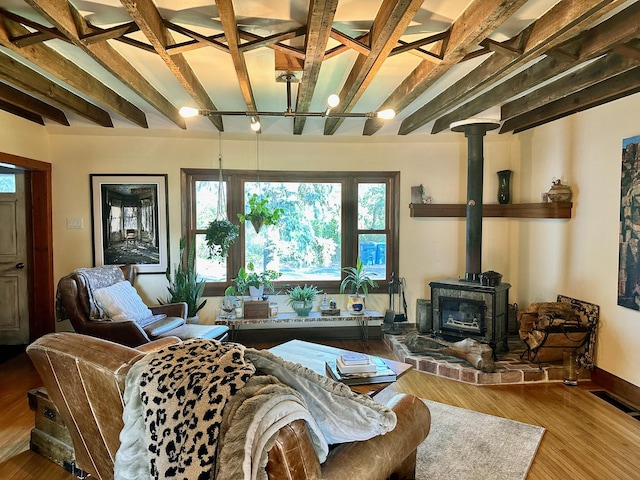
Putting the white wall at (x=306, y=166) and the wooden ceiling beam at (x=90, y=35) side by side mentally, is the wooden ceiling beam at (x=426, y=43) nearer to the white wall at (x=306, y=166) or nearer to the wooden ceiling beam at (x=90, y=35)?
the wooden ceiling beam at (x=90, y=35)

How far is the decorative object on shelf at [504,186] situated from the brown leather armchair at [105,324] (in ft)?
11.5

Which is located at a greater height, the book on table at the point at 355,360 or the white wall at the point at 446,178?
the white wall at the point at 446,178

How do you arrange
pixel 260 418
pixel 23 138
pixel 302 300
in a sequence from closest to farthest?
pixel 260 418 < pixel 23 138 < pixel 302 300

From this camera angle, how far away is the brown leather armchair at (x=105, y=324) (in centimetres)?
331

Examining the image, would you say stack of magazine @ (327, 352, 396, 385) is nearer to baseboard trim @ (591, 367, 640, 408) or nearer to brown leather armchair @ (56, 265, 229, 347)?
brown leather armchair @ (56, 265, 229, 347)

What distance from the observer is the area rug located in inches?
92.5

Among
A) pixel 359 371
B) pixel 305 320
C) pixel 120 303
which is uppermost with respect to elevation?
pixel 120 303

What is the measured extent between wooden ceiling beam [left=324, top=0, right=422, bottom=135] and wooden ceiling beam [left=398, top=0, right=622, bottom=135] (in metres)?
0.76

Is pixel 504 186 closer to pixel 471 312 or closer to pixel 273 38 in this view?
pixel 471 312

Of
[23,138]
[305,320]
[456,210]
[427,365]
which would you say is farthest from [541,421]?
[23,138]

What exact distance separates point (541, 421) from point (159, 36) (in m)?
3.48

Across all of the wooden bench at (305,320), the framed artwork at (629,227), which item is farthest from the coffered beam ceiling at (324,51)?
the wooden bench at (305,320)

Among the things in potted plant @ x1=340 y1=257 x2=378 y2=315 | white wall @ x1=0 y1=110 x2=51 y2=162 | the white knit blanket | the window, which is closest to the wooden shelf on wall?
the window

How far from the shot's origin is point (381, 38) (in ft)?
6.70
